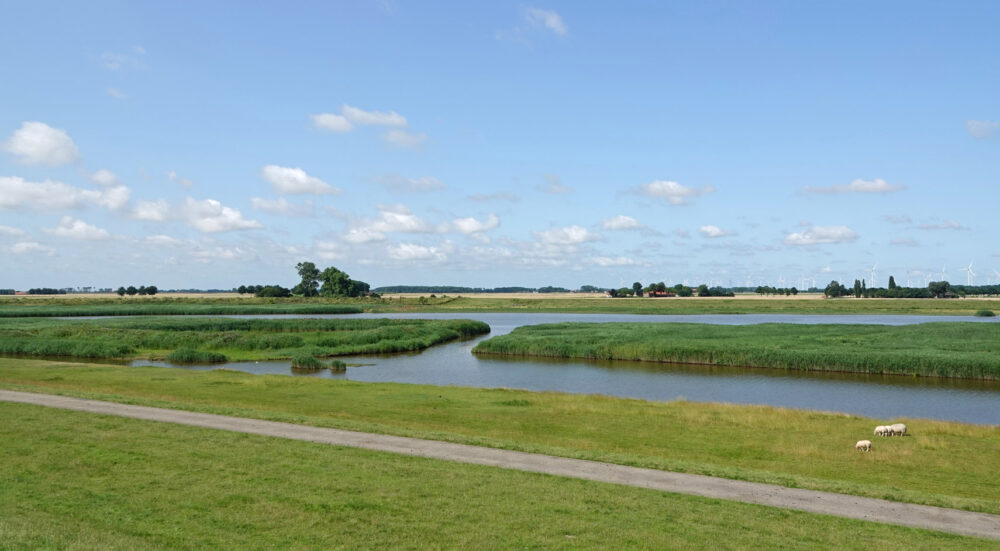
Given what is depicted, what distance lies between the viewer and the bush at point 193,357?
5656 centimetres

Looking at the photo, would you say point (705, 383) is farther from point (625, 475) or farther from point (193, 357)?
point (193, 357)

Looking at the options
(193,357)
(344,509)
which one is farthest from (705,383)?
(193,357)

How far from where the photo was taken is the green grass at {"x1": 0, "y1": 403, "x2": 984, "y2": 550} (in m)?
10.2

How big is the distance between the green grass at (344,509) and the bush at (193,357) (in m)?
43.4

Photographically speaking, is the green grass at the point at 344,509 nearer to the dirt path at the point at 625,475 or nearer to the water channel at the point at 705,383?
the dirt path at the point at 625,475

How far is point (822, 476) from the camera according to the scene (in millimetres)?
17109

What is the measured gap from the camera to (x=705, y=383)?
4338 centimetres

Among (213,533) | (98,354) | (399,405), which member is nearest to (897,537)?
(213,533)

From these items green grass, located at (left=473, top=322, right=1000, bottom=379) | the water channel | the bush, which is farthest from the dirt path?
green grass, located at (left=473, top=322, right=1000, bottom=379)

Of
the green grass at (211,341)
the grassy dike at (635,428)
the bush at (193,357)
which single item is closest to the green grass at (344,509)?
the grassy dike at (635,428)

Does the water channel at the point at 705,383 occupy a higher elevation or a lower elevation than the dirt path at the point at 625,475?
lower

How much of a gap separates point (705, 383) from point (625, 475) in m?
30.4

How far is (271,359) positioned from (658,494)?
49.9 metres

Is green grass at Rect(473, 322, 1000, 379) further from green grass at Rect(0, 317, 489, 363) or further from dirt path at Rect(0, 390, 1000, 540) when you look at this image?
dirt path at Rect(0, 390, 1000, 540)
